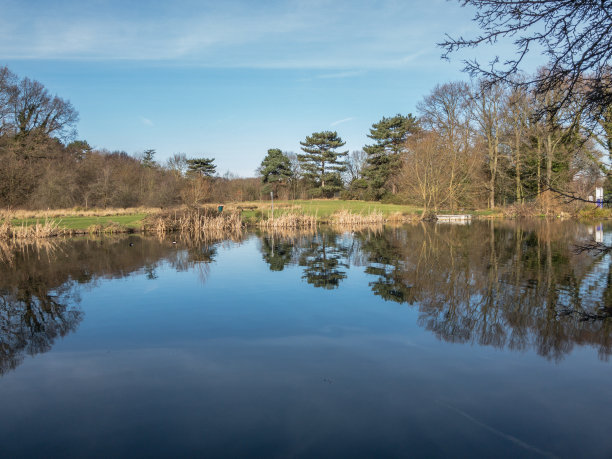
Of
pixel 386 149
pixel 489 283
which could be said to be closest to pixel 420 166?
pixel 386 149

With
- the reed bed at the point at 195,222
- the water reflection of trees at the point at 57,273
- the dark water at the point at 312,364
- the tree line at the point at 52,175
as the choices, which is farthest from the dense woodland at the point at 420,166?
the dark water at the point at 312,364

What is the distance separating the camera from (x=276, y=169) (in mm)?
49031

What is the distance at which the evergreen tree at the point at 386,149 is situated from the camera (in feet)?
146

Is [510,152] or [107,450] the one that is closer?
[107,450]

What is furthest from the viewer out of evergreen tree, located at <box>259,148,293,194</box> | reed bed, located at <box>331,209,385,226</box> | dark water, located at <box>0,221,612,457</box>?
evergreen tree, located at <box>259,148,293,194</box>

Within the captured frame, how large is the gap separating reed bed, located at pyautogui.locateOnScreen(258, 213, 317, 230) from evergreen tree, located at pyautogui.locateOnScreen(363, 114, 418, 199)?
747 inches

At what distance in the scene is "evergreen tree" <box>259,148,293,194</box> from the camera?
159 feet

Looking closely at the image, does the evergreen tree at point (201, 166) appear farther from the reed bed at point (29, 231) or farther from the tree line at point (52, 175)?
the reed bed at point (29, 231)

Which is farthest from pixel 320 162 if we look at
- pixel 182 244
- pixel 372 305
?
pixel 372 305

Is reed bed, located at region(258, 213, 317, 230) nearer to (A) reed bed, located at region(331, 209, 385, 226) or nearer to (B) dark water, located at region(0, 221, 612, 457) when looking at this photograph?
(A) reed bed, located at region(331, 209, 385, 226)

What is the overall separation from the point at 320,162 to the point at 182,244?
111ft

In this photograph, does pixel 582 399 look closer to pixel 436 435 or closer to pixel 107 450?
pixel 436 435

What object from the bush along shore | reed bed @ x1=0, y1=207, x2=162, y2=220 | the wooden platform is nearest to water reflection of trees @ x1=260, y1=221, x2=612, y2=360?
the bush along shore

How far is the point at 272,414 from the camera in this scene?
3.80 m
